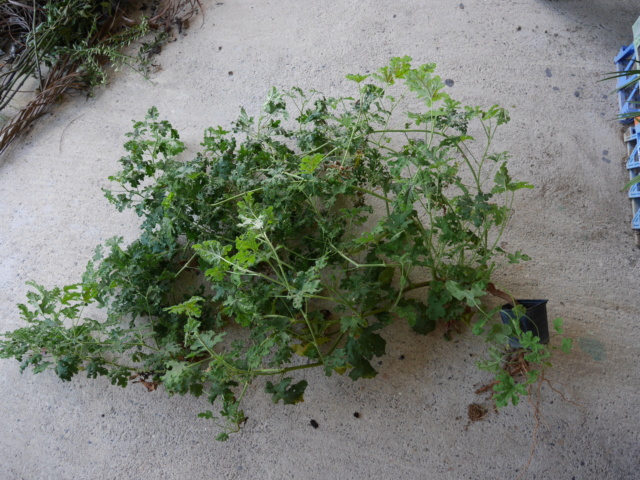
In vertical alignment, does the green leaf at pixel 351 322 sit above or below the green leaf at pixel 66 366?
above

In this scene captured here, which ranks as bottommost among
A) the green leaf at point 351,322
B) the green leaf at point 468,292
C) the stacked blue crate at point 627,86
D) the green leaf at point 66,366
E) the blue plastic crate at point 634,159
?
the green leaf at point 66,366

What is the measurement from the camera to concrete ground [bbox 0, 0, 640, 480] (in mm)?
1945

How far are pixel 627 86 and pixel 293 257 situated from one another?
1.59m

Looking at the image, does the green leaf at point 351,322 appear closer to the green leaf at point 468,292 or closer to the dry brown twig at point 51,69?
the green leaf at point 468,292

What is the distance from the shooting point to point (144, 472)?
2.08 meters

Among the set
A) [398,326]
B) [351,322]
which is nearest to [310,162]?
[351,322]

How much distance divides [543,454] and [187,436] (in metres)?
1.40

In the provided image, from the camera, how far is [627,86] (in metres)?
2.14

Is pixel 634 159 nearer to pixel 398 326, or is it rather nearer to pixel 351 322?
pixel 398 326

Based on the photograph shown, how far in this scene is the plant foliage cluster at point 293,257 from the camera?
5.57ft

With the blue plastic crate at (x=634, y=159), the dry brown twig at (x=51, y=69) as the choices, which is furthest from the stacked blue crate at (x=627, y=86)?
the dry brown twig at (x=51, y=69)

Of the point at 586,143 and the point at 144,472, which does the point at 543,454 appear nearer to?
the point at 586,143

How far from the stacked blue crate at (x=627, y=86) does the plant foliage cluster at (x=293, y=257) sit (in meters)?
0.60

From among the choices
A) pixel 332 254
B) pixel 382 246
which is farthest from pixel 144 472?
pixel 382 246
